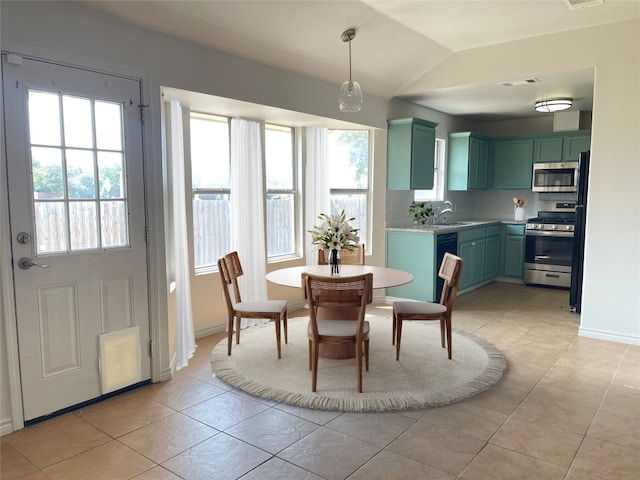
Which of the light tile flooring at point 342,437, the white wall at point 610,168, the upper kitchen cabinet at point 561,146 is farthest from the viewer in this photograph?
the upper kitchen cabinet at point 561,146

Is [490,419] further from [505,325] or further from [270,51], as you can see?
[270,51]

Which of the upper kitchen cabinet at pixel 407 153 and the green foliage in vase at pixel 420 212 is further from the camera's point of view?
the green foliage in vase at pixel 420 212

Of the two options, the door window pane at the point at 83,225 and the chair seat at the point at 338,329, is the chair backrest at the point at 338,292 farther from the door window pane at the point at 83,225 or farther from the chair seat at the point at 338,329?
the door window pane at the point at 83,225

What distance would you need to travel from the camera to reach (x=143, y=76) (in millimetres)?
3051

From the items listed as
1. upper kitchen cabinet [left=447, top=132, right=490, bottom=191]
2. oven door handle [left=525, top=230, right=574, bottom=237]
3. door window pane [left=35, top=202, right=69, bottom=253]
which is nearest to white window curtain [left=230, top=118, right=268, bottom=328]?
door window pane [left=35, top=202, right=69, bottom=253]

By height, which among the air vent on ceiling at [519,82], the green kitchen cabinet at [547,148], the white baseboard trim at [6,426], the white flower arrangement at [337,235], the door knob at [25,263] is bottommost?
the white baseboard trim at [6,426]

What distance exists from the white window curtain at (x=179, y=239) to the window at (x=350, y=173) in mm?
2143

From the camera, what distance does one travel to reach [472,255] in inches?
243

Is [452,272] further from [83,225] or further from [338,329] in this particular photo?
[83,225]

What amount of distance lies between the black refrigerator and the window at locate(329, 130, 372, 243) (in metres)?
2.35

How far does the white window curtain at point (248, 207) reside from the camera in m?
4.45

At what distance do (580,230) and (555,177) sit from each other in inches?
69.2

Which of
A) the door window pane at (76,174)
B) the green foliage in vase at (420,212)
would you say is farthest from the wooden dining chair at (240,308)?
the green foliage in vase at (420,212)

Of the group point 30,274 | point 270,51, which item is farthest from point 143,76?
point 30,274
